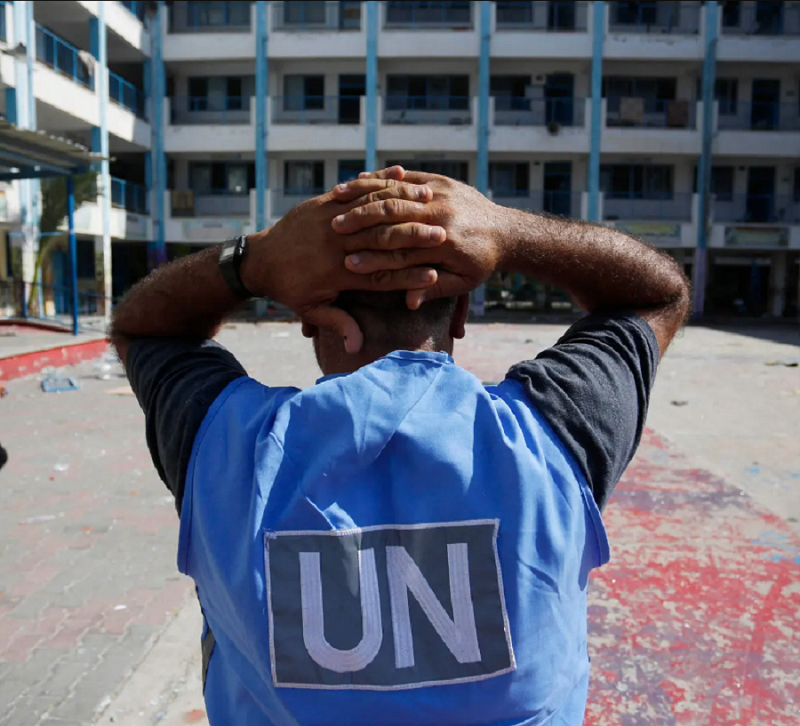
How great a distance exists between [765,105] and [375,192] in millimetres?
27501

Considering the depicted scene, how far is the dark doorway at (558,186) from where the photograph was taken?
25.1 metres

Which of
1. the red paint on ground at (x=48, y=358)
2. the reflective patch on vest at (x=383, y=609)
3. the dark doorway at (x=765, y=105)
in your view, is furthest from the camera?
the dark doorway at (x=765, y=105)

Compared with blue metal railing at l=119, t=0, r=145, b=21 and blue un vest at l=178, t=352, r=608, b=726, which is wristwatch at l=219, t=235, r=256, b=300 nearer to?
blue un vest at l=178, t=352, r=608, b=726

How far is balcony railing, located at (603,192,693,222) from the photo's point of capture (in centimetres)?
2497

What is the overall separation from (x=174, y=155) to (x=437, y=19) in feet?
31.0

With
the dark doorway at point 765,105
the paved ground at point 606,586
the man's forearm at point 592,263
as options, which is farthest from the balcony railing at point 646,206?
the man's forearm at point 592,263

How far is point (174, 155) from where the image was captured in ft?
82.3

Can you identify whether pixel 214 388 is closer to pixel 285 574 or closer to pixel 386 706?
pixel 285 574

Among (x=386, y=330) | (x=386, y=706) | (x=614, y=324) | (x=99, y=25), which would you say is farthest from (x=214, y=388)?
(x=99, y=25)

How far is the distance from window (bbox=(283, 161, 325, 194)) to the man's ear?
81.3ft

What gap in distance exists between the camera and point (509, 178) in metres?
25.7

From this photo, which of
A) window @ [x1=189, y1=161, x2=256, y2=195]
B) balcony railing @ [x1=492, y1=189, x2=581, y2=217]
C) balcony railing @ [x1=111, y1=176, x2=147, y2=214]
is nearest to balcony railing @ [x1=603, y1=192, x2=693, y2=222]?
balcony railing @ [x1=492, y1=189, x2=581, y2=217]

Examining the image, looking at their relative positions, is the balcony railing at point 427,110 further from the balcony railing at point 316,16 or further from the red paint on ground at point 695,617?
the red paint on ground at point 695,617

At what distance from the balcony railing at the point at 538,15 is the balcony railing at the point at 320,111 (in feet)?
17.2
